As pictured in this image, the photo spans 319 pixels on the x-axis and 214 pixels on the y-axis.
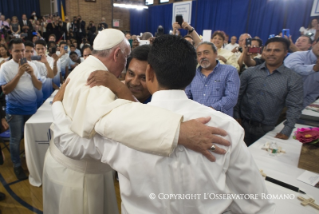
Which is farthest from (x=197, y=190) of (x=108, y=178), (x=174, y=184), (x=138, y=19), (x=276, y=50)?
(x=138, y=19)

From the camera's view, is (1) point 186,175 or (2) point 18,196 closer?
(1) point 186,175

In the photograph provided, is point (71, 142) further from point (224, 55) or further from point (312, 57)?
point (312, 57)

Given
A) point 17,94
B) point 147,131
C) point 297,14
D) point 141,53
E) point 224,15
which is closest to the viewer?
point 147,131

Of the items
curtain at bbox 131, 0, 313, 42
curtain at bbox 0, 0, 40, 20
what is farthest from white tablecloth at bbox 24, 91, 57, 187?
curtain at bbox 0, 0, 40, 20

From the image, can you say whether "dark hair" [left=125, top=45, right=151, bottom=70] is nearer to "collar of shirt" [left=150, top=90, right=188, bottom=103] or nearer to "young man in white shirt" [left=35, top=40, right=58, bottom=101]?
"collar of shirt" [left=150, top=90, right=188, bottom=103]

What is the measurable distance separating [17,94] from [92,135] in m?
2.43

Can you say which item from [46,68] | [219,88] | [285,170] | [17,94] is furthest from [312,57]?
[46,68]

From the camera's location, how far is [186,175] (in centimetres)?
79

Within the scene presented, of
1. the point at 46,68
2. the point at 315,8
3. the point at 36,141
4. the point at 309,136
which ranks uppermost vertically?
the point at 315,8

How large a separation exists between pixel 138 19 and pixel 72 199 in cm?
1484

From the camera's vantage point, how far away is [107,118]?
767 millimetres

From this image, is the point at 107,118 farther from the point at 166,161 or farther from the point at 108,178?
the point at 108,178

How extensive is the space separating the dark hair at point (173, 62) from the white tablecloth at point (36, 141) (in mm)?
2088

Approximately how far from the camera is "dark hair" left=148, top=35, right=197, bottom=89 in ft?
2.66
